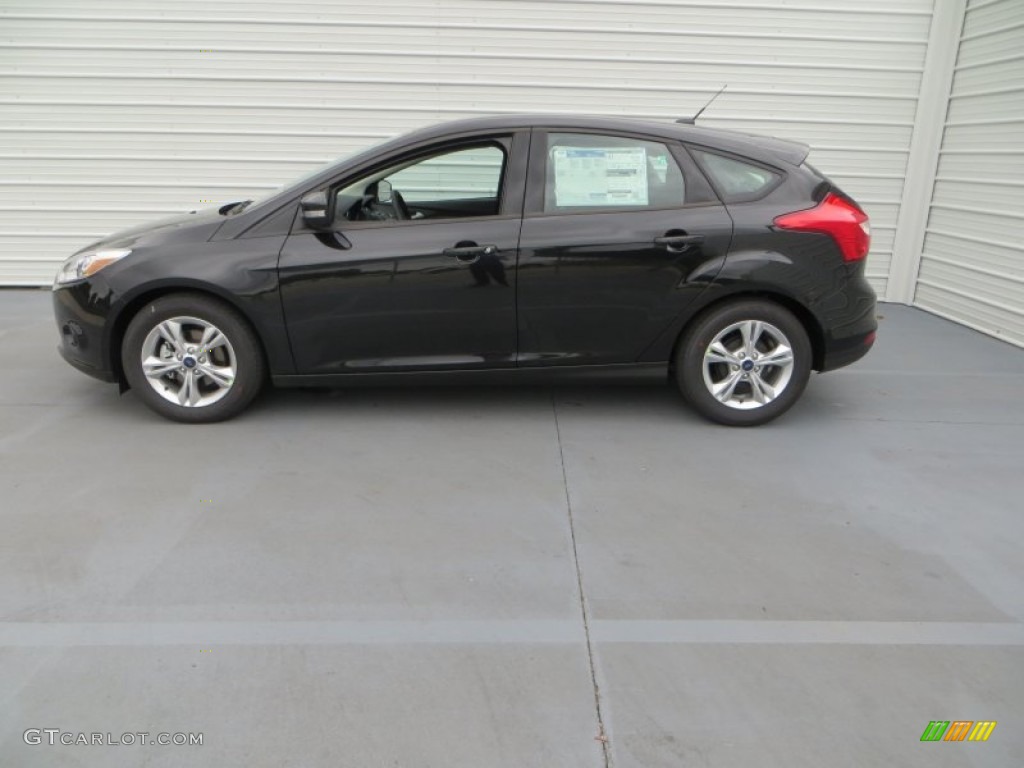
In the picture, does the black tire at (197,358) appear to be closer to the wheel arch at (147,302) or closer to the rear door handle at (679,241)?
the wheel arch at (147,302)

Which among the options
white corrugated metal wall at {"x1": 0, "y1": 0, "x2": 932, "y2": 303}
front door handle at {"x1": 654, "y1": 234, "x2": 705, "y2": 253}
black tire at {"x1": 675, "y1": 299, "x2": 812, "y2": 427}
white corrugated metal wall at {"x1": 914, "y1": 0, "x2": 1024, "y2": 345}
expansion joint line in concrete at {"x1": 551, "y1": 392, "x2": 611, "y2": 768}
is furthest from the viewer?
white corrugated metal wall at {"x1": 0, "y1": 0, "x2": 932, "y2": 303}

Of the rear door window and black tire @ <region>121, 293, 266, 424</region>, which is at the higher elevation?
the rear door window

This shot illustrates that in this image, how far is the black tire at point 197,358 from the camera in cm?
427

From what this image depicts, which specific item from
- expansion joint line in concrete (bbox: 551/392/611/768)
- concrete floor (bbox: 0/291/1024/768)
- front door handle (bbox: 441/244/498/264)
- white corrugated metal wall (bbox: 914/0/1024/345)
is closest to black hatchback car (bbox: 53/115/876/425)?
front door handle (bbox: 441/244/498/264)

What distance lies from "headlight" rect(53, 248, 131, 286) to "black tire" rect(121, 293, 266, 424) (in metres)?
0.30

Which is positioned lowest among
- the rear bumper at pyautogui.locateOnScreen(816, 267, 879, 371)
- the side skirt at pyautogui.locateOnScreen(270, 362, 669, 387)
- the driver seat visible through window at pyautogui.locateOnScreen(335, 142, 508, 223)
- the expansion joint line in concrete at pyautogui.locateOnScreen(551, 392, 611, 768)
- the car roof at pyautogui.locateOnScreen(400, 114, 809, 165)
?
the expansion joint line in concrete at pyautogui.locateOnScreen(551, 392, 611, 768)

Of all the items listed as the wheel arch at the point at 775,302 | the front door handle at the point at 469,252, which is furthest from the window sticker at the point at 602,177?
the wheel arch at the point at 775,302

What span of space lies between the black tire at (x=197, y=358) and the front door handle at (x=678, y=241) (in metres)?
2.22

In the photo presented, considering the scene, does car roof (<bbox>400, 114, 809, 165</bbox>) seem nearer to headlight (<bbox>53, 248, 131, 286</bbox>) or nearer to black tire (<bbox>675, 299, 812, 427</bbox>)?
black tire (<bbox>675, 299, 812, 427</bbox>)

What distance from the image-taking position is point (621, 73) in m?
7.33

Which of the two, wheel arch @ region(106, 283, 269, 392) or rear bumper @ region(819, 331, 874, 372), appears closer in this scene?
wheel arch @ region(106, 283, 269, 392)

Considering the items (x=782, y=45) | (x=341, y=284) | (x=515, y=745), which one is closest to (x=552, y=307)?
(x=341, y=284)

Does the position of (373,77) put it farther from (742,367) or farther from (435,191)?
(742,367)

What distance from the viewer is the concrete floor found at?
2289 mm
